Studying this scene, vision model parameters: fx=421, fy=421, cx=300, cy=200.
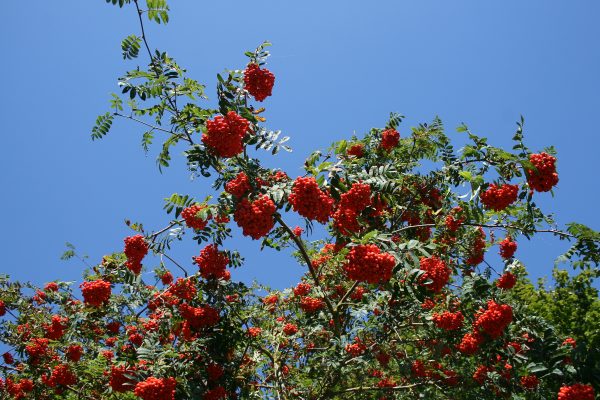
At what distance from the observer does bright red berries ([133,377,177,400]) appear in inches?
181

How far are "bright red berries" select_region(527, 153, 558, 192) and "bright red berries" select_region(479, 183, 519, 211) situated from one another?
0.72ft

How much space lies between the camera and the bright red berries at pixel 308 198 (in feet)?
14.1

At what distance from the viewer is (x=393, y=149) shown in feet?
28.0

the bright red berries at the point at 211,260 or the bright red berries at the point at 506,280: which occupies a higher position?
the bright red berries at the point at 211,260

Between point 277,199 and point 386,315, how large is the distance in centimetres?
319

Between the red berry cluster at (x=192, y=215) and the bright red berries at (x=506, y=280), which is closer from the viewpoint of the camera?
the red berry cluster at (x=192, y=215)

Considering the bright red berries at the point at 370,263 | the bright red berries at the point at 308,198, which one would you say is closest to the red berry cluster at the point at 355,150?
the bright red berries at the point at 308,198

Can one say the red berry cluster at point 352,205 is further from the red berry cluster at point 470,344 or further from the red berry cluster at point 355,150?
the red berry cluster at point 355,150

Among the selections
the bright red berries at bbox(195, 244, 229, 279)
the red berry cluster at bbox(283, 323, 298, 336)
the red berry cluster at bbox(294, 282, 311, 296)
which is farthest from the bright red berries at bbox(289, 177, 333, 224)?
the red berry cluster at bbox(283, 323, 298, 336)

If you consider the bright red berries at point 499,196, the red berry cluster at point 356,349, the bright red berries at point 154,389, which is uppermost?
the bright red berries at point 499,196

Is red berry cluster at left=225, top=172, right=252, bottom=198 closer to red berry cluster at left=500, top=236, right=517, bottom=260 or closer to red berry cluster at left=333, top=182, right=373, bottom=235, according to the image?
red berry cluster at left=333, top=182, right=373, bottom=235

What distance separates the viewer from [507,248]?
303 inches

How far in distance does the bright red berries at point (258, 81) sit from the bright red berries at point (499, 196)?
123 inches

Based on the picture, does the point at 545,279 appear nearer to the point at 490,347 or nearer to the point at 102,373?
the point at 490,347
